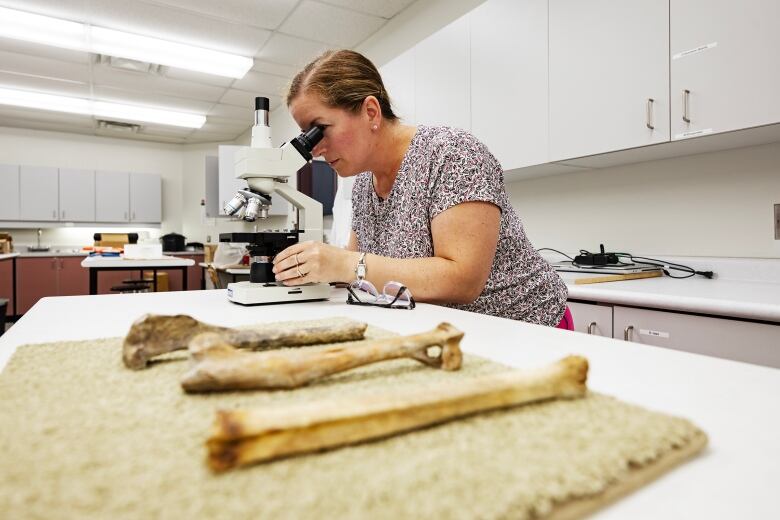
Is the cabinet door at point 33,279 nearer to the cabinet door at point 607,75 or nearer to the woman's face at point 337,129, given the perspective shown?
the woman's face at point 337,129

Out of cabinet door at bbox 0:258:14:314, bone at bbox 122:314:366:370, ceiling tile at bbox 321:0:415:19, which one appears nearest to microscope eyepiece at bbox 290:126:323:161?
bone at bbox 122:314:366:370

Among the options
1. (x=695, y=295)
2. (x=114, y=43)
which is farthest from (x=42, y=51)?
(x=695, y=295)

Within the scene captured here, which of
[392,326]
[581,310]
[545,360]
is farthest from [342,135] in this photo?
[581,310]

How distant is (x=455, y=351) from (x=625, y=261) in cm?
191

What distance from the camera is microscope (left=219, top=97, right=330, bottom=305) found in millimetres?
1139

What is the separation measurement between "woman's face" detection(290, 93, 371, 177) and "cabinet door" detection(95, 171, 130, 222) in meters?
6.94

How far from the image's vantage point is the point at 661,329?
1464mm

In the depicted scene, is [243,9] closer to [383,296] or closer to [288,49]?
[288,49]

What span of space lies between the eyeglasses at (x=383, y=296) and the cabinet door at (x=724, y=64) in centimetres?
122

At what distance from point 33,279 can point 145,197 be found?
1900 mm

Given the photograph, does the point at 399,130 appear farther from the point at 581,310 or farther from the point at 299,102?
the point at 581,310

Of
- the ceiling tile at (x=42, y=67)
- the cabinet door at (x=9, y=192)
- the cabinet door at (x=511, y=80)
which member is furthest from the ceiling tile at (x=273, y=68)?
the cabinet door at (x=9, y=192)

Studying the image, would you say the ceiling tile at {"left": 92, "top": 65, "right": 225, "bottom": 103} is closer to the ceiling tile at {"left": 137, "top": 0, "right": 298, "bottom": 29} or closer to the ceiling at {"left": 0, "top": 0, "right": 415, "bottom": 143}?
the ceiling at {"left": 0, "top": 0, "right": 415, "bottom": 143}

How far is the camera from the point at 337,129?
1307mm
